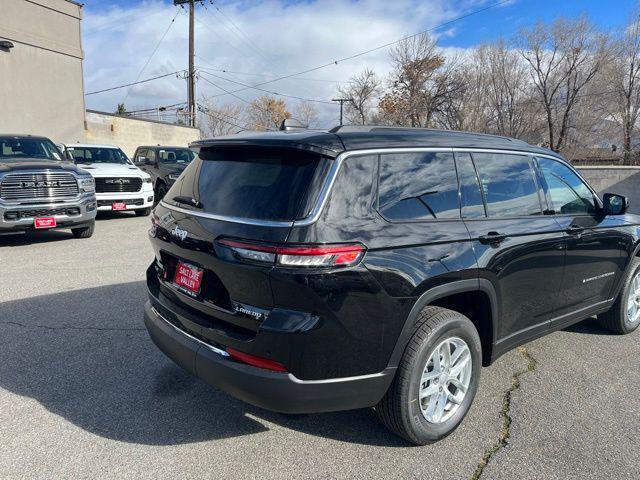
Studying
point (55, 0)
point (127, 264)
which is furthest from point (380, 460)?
point (55, 0)

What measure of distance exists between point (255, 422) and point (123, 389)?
1.04 m

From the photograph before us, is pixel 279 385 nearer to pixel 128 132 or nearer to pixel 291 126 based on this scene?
pixel 291 126

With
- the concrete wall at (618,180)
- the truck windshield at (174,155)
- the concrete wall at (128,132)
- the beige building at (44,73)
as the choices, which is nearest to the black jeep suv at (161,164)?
the truck windshield at (174,155)

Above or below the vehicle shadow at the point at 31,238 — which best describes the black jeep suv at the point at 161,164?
above

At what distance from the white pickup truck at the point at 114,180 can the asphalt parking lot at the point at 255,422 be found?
7.59 meters

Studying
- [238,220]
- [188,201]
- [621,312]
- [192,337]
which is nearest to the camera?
[238,220]

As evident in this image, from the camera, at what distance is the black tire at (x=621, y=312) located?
461cm

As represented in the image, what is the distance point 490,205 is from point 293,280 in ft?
5.46

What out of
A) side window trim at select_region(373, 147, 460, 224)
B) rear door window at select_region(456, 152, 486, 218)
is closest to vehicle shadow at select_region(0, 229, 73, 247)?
side window trim at select_region(373, 147, 460, 224)

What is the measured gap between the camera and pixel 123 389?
345 cm

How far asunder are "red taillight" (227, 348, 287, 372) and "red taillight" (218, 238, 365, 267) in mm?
510

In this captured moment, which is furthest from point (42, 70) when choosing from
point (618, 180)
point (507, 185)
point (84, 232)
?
point (618, 180)

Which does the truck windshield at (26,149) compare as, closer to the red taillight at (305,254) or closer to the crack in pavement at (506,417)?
the red taillight at (305,254)

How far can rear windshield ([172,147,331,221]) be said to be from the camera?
8.25ft
